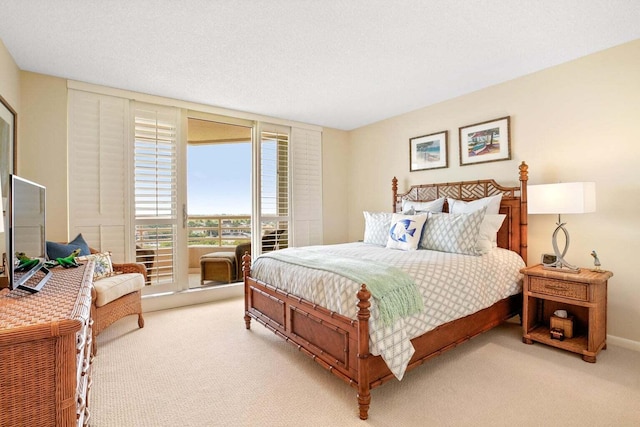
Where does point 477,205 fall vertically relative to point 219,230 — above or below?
above

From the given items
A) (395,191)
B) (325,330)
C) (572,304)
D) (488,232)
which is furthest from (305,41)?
(572,304)

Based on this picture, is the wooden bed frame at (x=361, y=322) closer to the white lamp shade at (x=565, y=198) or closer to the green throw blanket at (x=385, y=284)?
the green throw blanket at (x=385, y=284)

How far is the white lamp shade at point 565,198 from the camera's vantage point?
2.45 meters

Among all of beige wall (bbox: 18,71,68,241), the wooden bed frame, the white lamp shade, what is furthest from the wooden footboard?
beige wall (bbox: 18,71,68,241)

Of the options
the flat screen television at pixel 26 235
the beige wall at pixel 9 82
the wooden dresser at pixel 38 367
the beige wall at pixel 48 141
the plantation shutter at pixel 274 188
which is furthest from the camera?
the plantation shutter at pixel 274 188

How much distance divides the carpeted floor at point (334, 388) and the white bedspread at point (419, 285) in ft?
→ 1.28

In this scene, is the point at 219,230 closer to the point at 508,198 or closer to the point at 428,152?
the point at 428,152

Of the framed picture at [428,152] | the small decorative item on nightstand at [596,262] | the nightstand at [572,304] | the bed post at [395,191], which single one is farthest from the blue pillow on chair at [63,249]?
the small decorative item on nightstand at [596,262]

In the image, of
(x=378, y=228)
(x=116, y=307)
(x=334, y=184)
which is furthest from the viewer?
(x=334, y=184)

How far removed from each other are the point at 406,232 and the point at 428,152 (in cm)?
149

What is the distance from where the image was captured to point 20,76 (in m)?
3.00

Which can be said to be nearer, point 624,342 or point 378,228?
point 624,342

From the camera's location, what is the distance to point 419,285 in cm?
210

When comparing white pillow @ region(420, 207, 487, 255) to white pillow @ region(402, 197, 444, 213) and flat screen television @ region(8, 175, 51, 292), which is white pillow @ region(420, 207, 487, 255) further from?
flat screen television @ region(8, 175, 51, 292)
